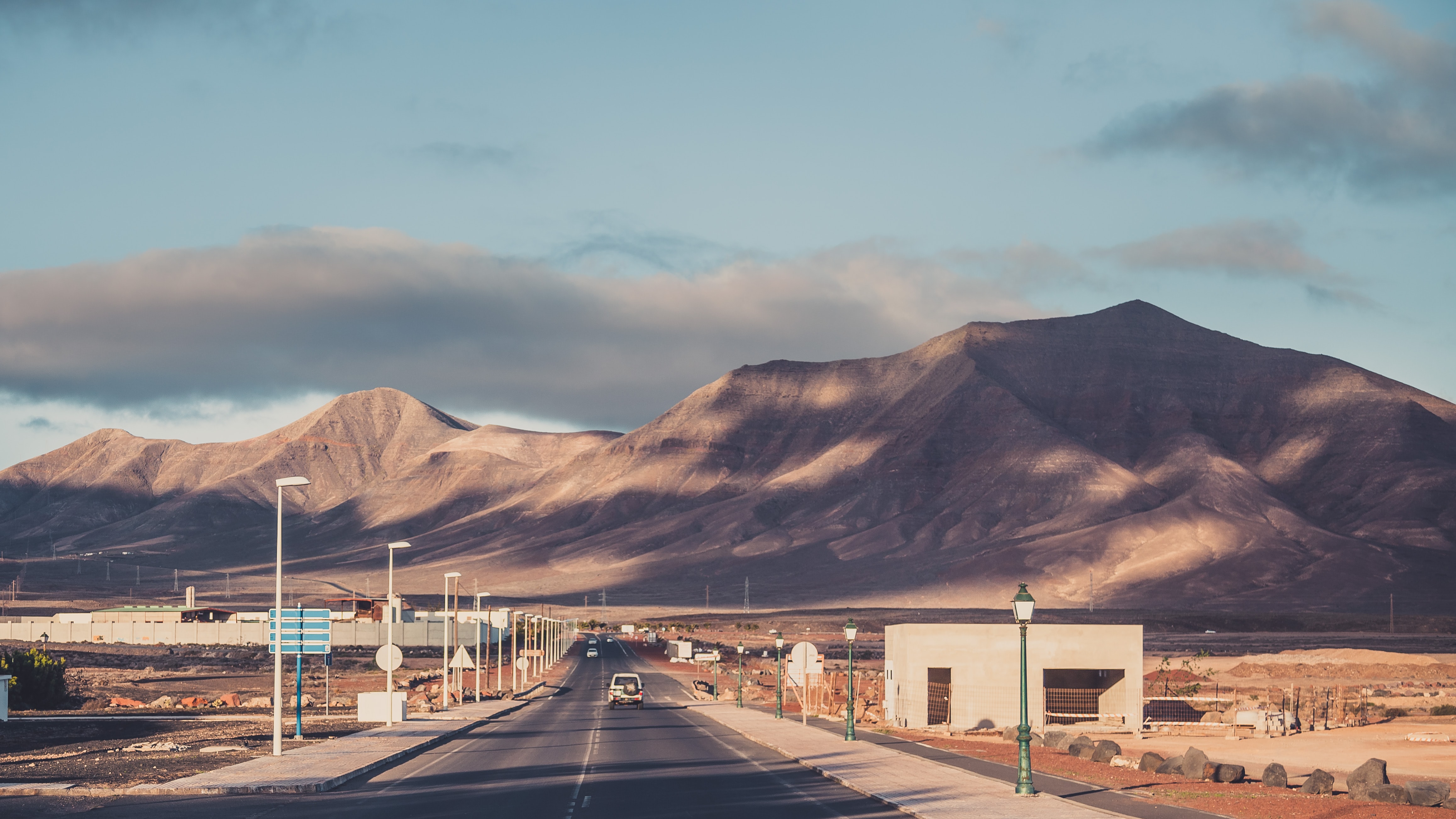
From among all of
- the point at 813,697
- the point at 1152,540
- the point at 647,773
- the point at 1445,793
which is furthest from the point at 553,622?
the point at 1445,793

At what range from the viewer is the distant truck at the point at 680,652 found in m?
115

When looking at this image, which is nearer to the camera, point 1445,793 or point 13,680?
point 1445,793

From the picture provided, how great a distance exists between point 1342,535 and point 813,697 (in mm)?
157534

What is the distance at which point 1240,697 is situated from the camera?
6419cm

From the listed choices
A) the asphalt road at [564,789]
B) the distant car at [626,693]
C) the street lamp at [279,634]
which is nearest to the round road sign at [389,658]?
the asphalt road at [564,789]

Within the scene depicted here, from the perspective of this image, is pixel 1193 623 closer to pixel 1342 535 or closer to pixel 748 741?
pixel 1342 535

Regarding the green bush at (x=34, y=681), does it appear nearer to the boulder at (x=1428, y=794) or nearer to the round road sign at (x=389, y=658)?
the round road sign at (x=389, y=658)

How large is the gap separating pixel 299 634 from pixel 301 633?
5 centimetres

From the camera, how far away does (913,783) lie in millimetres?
28469

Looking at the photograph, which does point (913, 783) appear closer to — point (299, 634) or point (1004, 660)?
point (1004, 660)

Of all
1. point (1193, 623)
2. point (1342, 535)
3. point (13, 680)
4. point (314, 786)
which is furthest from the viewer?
point (1342, 535)

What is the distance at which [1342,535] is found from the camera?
652ft

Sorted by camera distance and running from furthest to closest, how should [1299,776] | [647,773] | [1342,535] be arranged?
[1342,535] < [1299,776] < [647,773]

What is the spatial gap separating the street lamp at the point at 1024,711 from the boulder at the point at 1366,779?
5838mm
